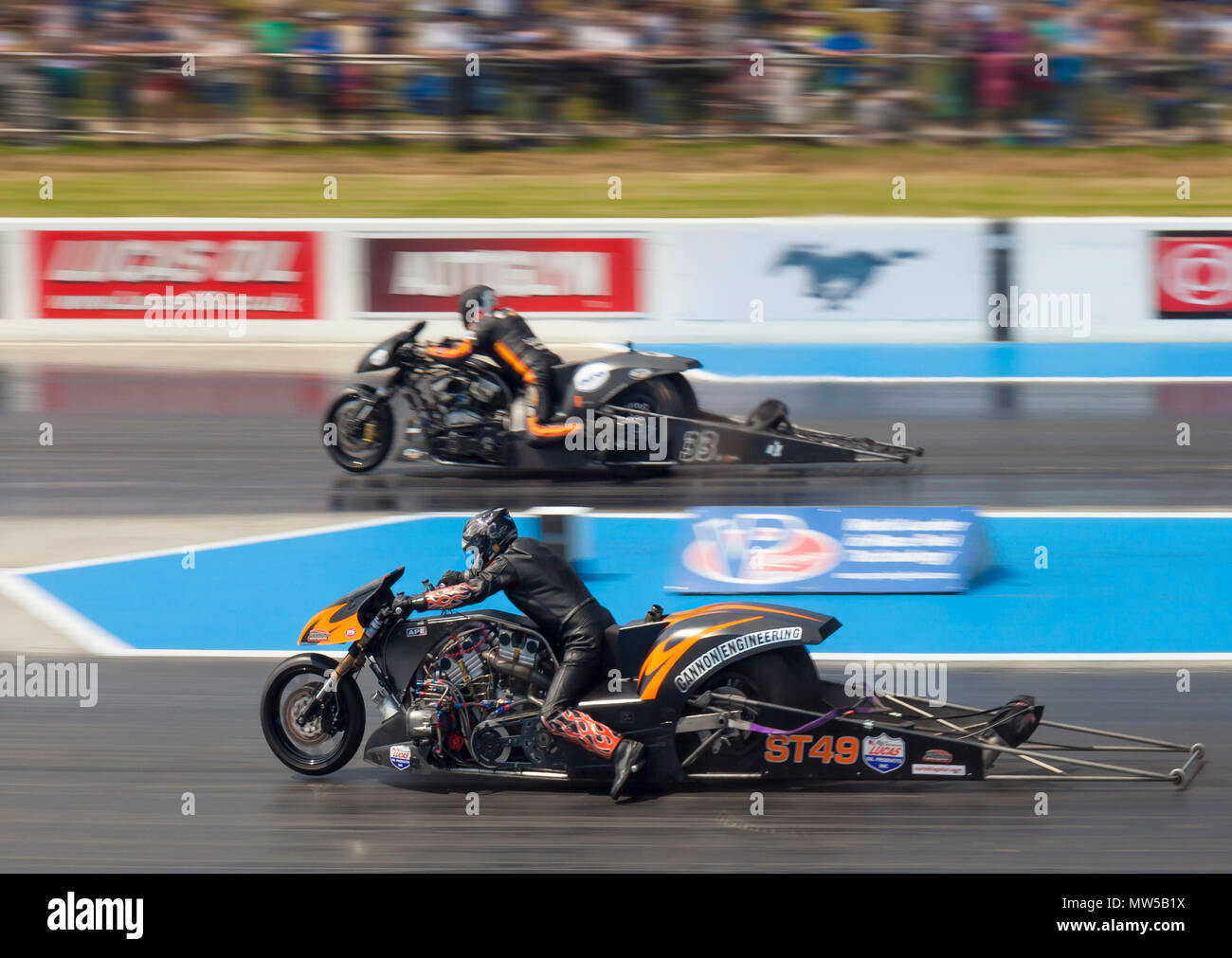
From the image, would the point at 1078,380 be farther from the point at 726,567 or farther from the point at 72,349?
the point at 72,349

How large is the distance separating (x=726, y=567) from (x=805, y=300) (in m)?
7.23

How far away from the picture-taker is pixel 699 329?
57.4 feet

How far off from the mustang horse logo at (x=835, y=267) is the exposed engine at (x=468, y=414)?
17.6 feet

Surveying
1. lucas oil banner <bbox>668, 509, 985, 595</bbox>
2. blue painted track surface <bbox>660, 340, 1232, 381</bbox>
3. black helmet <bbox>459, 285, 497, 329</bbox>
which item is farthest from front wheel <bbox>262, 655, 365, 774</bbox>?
blue painted track surface <bbox>660, 340, 1232, 381</bbox>

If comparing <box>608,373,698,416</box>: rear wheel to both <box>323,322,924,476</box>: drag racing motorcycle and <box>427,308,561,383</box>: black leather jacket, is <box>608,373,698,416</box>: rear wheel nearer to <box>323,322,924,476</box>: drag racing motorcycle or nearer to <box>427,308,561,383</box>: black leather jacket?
<box>323,322,924,476</box>: drag racing motorcycle

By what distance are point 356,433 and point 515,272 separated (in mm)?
4695

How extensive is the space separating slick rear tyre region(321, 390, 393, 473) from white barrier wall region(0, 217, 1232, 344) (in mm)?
3956

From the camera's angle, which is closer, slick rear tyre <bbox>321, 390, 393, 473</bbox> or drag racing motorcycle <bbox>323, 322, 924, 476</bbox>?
drag racing motorcycle <bbox>323, 322, 924, 476</bbox>

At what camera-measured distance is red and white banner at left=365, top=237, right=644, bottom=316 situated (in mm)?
17547

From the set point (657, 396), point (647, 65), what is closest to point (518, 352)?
point (657, 396)

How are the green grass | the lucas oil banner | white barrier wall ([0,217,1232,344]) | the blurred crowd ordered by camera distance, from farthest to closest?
the green grass, the blurred crowd, white barrier wall ([0,217,1232,344]), the lucas oil banner
